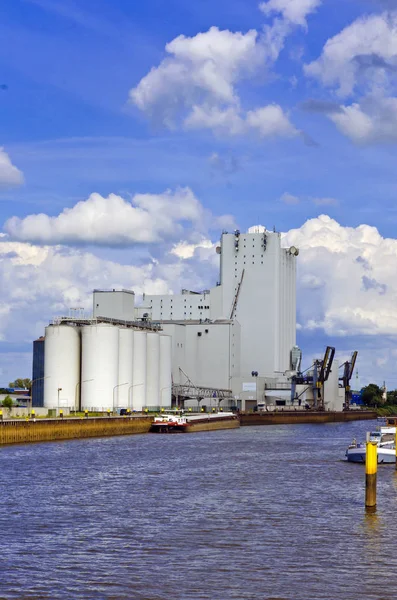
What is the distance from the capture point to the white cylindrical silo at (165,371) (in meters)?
115

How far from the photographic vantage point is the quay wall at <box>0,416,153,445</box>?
220ft

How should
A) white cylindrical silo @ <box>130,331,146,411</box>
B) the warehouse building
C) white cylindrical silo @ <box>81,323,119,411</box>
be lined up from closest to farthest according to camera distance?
white cylindrical silo @ <box>81,323,119,411</box> < white cylindrical silo @ <box>130,331,146,411</box> < the warehouse building

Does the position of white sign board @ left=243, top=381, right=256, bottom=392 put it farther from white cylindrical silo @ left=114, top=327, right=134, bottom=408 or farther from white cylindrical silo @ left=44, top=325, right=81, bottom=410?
white cylindrical silo @ left=44, top=325, right=81, bottom=410

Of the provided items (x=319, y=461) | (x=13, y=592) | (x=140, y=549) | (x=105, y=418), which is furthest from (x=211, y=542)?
(x=105, y=418)

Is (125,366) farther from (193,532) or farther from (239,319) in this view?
(193,532)

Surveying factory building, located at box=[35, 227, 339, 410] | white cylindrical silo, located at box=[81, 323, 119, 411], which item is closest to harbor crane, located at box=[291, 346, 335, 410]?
factory building, located at box=[35, 227, 339, 410]

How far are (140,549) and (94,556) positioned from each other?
1.50m

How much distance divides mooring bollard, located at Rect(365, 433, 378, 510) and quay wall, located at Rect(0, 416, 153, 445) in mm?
37116

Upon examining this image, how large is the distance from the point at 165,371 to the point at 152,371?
4.18 metres

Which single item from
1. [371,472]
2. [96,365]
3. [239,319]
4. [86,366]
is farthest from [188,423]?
[371,472]

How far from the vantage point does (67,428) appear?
76812 mm

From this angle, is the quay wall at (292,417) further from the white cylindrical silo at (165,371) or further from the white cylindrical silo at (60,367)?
the white cylindrical silo at (60,367)

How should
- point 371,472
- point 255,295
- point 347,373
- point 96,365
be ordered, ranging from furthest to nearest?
point 347,373 < point 255,295 < point 96,365 < point 371,472

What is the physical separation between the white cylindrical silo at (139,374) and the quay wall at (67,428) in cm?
1044
